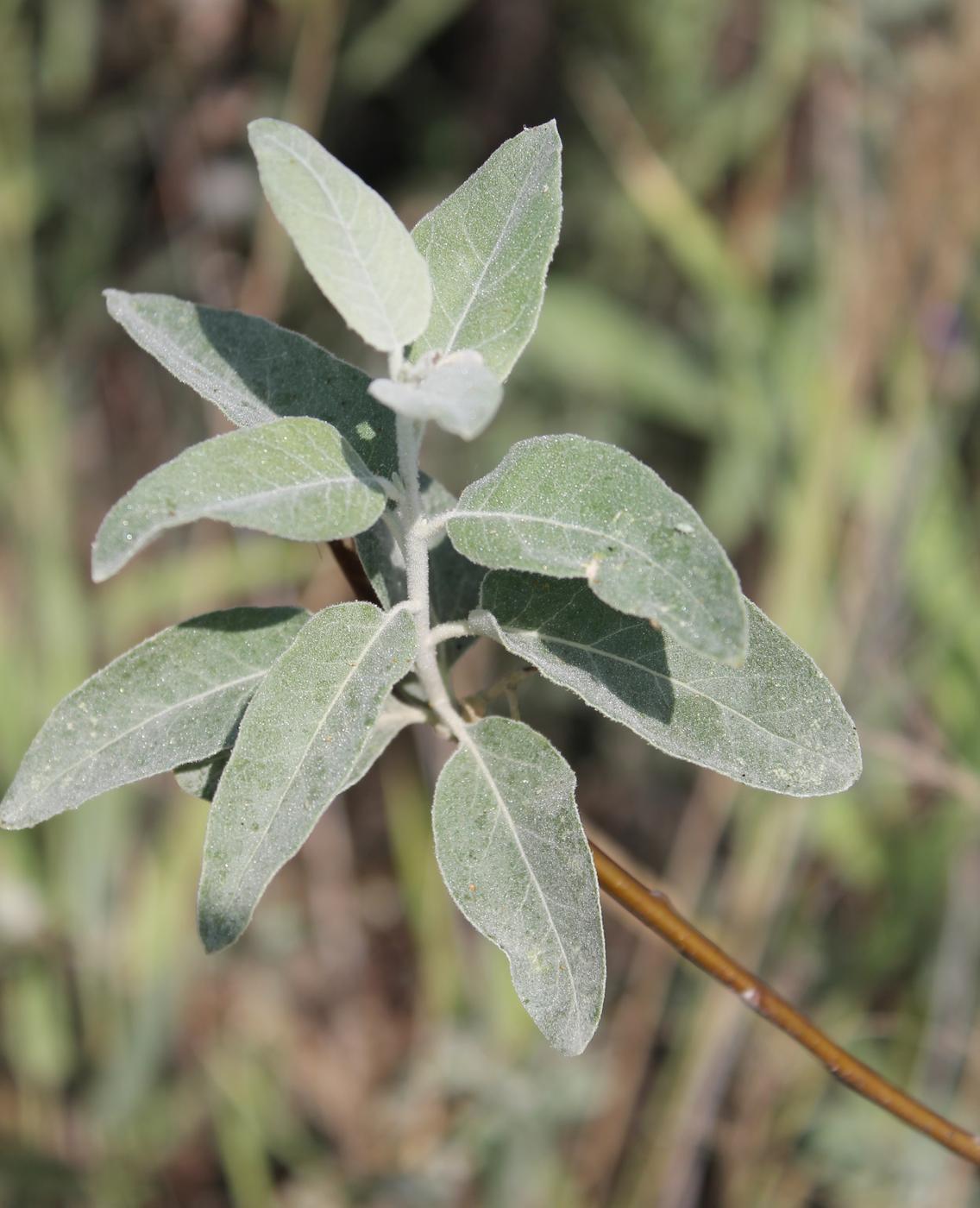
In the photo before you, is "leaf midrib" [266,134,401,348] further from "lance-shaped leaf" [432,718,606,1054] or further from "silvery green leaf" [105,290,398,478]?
"lance-shaped leaf" [432,718,606,1054]

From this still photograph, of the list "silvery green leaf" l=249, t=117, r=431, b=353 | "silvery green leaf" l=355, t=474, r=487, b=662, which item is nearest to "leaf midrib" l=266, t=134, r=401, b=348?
"silvery green leaf" l=249, t=117, r=431, b=353

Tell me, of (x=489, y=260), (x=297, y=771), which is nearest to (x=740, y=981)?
(x=297, y=771)

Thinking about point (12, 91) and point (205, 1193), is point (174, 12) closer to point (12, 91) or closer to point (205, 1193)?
point (12, 91)

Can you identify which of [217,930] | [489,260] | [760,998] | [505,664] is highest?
[489,260]

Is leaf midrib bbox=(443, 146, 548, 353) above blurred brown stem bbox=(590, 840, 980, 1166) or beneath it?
above

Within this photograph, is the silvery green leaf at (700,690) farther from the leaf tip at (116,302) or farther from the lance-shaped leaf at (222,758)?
the leaf tip at (116,302)

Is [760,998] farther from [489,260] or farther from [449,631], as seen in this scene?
[489,260]

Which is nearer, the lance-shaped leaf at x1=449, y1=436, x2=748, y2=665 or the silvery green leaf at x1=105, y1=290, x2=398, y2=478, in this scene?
the lance-shaped leaf at x1=449, y1=436, x2=748, y2=665
